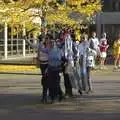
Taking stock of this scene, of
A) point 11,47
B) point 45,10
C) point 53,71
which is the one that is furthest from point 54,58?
point 11,47

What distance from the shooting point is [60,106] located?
14.9 m

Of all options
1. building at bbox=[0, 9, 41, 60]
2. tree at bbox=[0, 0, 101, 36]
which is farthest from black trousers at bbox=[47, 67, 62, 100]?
building at bbox=[0, 9, 41, 60]

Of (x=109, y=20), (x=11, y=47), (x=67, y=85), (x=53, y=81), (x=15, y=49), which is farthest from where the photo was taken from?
(x=109, y=20)

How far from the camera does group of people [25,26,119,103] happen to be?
1537 cm

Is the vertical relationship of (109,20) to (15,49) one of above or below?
above

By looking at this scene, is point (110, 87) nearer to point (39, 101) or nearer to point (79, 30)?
point (39, 101)

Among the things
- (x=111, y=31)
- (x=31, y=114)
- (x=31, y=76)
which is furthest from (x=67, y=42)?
(x=111, y=31)

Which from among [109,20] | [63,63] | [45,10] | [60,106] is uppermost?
[109,20]

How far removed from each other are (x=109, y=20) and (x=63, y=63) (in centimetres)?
4265

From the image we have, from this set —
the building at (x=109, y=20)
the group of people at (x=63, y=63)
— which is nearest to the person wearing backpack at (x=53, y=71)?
the group of people at (x=63, y=63)

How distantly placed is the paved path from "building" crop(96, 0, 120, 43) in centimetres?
3750

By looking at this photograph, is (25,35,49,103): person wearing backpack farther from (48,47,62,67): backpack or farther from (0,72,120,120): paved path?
(0,72,120,120): paved path

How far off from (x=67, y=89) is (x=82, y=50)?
1394mm

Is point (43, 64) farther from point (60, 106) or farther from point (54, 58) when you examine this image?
point (60, 106)
